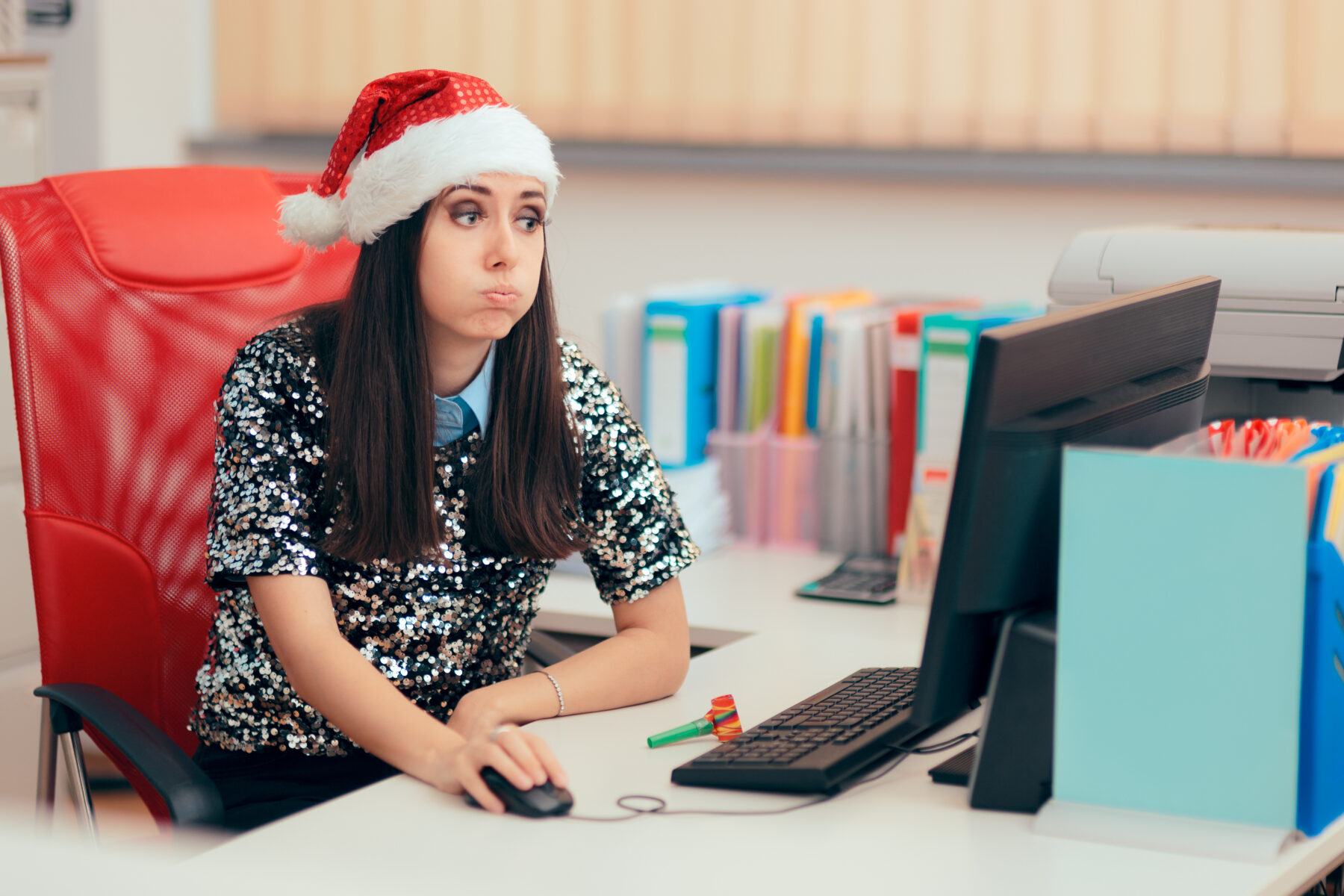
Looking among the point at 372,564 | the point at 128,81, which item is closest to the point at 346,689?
the point at 372,564

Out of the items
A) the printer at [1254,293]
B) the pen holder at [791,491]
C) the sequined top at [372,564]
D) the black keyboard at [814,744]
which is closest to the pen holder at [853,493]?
the pen holder at [791,491]

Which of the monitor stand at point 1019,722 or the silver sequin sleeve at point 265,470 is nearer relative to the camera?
the monitor stand at point 1019,722

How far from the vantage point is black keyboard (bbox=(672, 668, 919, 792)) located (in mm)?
1027

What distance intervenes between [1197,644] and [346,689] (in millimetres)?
681

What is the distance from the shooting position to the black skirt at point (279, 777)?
1268 millimetres

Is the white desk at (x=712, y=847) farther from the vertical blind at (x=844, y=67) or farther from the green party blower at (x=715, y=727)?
the vertical blind at (x=844, y=67)

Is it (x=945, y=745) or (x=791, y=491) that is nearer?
(x=945, y=745)

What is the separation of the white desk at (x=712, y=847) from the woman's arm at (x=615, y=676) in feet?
0.20

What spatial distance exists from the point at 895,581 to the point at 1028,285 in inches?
34.8

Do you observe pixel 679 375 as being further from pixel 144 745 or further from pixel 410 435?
pixel 144 745

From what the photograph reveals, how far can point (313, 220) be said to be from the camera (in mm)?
1377

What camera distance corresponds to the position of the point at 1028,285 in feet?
8.06

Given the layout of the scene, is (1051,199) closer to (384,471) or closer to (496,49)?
(496,49)

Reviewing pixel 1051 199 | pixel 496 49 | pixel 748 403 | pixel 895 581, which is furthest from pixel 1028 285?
pixel 496 49
